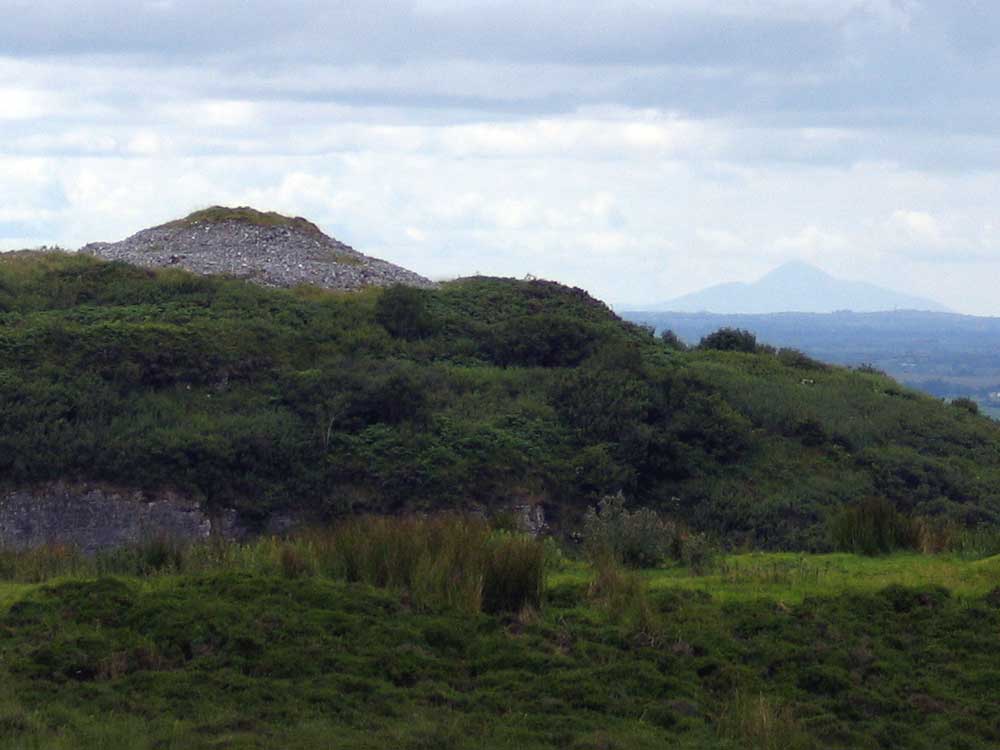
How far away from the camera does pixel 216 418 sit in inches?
1049

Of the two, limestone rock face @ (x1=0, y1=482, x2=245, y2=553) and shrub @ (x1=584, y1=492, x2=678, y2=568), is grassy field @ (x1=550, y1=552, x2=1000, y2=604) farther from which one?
limestone rock face @ (x1=0, y1=482, x2=245, y2=553)

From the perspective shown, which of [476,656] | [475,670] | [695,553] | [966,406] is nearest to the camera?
[475,670]

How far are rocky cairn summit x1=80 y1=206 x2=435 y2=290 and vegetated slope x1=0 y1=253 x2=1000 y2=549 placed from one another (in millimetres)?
2231

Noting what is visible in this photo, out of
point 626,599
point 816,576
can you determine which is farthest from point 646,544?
point 626,599

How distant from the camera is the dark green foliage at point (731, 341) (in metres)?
40.4

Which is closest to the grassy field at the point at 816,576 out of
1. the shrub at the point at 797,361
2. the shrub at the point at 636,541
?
the shrub at the point at 636,541

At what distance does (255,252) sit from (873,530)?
27667mm

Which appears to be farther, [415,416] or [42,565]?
[415,416]

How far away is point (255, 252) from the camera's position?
126ft

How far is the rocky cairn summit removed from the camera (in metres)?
36.5

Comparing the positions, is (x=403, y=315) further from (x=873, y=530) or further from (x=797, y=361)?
(x=873, y=530)

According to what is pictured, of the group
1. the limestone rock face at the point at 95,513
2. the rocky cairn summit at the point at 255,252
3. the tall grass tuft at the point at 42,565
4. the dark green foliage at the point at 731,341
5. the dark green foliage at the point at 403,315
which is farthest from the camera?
the dark green foliage at the point at 731,341

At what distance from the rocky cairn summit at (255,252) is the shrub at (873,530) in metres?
24.0

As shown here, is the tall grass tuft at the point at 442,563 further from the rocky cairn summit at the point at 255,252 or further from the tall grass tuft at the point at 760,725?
the rocky cairn summit at the point at 255,252
